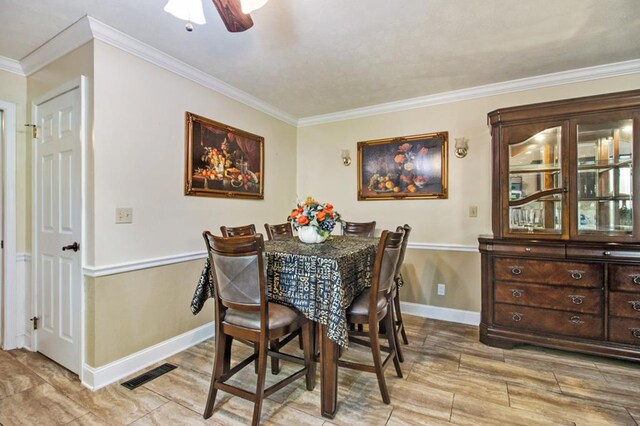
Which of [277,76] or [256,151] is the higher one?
[277,76]

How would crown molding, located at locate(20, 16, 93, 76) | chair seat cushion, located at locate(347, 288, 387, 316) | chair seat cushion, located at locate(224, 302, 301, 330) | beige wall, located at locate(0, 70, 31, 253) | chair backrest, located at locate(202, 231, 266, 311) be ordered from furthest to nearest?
beige wall, located at locate(0, 70, 31, 253) < crown molding, located at locate(20, 16, 93, 76) < chair seat cushion, located at locate(347, 288, 387, 316) < chair seat cushion, located at locate(224, 302, 301, 330) < chair backrest, located at locate(202, 231, 266, 311)

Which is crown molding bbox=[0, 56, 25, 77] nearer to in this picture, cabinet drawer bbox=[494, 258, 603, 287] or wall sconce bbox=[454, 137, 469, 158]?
wall sconce bbox=[454, 137, 469, 158]

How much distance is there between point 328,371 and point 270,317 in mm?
470

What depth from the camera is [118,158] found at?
7.29 ft

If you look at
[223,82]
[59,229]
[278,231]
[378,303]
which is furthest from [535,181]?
[59,229]

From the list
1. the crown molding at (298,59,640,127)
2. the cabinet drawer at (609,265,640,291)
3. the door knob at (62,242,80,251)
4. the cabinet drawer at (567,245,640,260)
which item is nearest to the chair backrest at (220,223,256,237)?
the door knob at (62,242,80,251)

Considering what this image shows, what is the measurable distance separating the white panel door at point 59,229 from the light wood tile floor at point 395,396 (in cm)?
25

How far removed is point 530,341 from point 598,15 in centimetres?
242

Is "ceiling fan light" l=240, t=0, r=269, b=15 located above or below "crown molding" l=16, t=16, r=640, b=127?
below

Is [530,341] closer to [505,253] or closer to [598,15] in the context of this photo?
[505,253]

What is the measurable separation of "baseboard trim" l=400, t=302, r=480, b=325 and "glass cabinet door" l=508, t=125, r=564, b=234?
1062 mm

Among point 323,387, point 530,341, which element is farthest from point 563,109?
point 323,387

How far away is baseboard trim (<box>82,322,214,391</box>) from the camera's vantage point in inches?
81.8

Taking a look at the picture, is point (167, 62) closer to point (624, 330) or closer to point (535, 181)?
point (535, 181)
